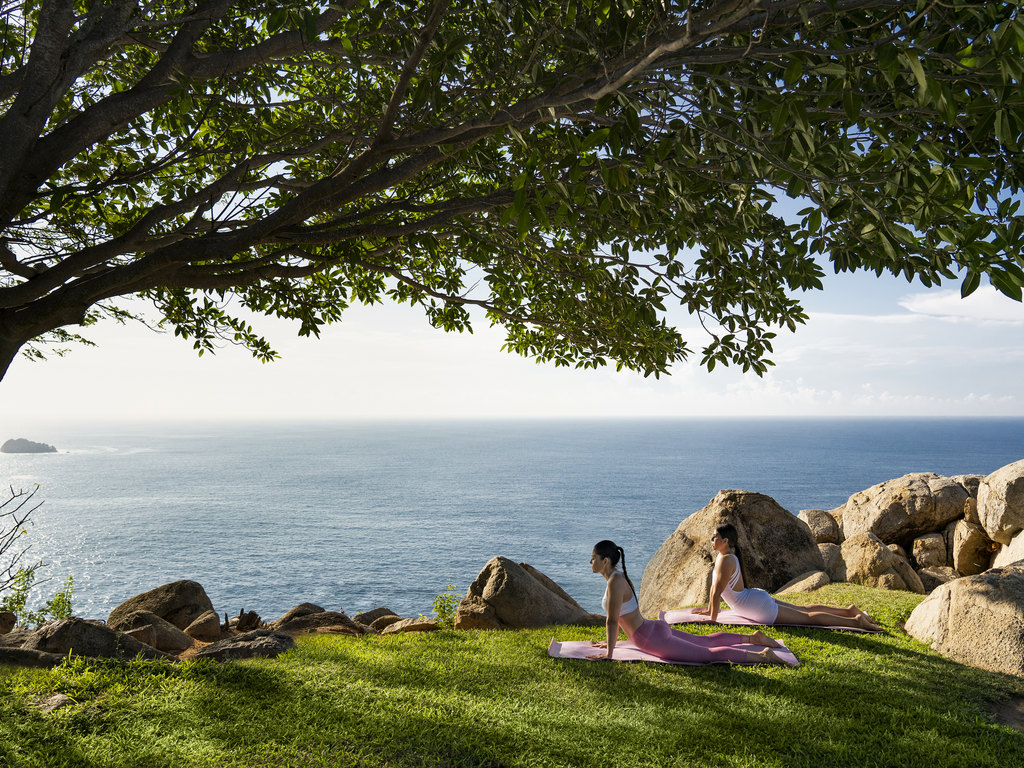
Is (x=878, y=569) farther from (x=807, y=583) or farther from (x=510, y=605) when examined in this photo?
(x=510, y=605)

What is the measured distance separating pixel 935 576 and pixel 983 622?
26.2ft

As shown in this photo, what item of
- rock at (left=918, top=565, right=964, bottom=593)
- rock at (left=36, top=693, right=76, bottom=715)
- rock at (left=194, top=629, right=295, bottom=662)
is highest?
rock at (left=36, top=693, right=76, bottom=715)

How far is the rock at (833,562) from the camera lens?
14.0m

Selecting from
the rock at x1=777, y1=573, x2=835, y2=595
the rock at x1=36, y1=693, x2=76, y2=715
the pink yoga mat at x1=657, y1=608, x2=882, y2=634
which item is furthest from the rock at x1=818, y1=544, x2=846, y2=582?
the rock at x1=36, y1=693, x2=76, y2=715

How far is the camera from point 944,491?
17.2 meters

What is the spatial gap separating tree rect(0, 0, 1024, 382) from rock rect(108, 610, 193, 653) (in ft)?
15.0

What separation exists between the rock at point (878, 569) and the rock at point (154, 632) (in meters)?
13.6

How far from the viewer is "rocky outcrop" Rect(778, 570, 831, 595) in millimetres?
12977

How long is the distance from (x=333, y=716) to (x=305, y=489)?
118217 millimetres

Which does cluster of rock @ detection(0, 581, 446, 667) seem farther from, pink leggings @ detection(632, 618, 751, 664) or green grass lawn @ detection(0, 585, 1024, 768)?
pink leggings @ detection(632, 618, 751, 664)

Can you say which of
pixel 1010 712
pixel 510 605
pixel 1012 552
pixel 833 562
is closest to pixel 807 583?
pixel 833 562

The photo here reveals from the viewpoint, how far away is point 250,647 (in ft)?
25.9

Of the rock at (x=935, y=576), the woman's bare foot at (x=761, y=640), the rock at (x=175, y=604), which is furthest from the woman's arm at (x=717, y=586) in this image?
the rock at (x=175, y=604)

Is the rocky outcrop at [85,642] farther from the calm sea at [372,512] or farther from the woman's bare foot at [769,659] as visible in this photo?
the calm sea at [372,512]
